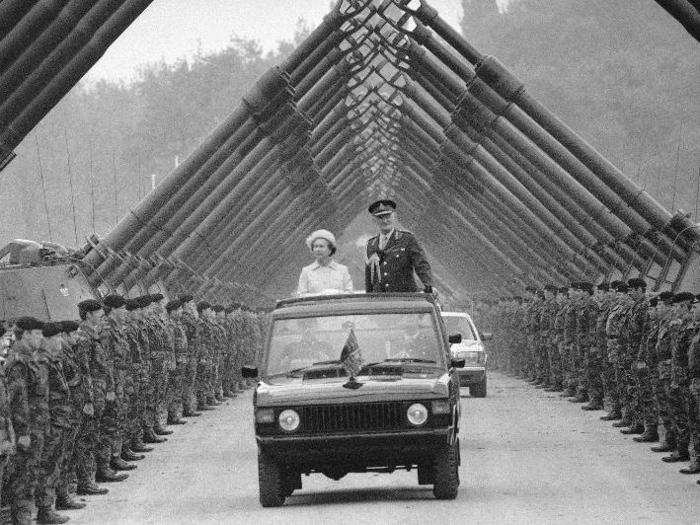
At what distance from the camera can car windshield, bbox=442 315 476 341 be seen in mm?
34250

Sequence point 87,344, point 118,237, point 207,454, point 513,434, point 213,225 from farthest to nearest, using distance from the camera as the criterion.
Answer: point 213,225, point 118,237, point 513,434, point 207,454, point 87,344

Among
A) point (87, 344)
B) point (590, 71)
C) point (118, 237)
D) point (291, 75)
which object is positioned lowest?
point (87, 344)

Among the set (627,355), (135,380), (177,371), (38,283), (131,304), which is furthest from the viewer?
(177,371)

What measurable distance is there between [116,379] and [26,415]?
469 centimetres

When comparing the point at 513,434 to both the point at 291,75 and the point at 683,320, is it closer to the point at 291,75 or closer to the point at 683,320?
the point at 683,320

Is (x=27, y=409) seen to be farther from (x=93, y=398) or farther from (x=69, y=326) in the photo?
(x=93, y=398)

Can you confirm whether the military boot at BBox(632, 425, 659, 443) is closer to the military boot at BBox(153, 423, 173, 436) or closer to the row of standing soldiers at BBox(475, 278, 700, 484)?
the row of standing soldiers at BBox(475, 278, 700, 484)

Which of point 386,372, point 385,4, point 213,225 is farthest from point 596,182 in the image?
point 386,372

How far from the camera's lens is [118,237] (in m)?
34.5

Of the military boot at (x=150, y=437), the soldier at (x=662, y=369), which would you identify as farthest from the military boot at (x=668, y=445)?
the military boot at (x=150, y=437)

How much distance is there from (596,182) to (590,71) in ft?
195

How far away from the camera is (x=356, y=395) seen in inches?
544

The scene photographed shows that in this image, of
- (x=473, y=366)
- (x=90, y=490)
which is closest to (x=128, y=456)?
(x=90, y=490)

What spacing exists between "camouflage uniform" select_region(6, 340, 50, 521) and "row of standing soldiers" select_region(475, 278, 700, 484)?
6.15 meters
